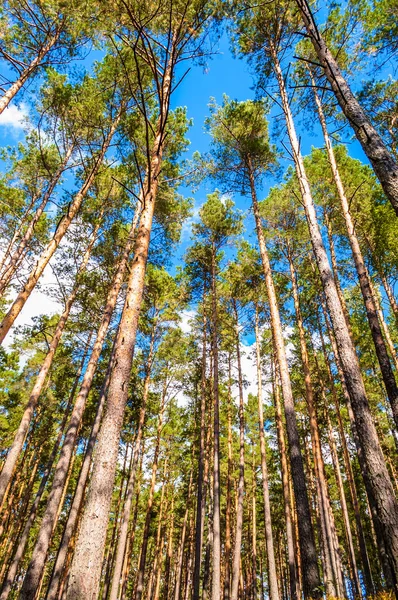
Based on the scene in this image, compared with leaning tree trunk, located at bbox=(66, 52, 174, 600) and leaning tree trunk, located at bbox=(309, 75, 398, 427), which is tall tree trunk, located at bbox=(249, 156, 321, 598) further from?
leaning tree trunk, located at bbox=(66, 52, 174, 600)

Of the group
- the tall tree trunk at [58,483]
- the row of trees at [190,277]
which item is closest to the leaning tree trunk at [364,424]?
the row of trees at [190,277]

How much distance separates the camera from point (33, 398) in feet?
28.8

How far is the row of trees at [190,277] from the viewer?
4.53 meters

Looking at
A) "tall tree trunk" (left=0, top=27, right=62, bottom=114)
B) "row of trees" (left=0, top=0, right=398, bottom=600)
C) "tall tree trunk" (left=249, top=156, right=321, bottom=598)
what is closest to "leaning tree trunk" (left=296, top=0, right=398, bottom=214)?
"row of trees" (left=0, top=0, right=398, bottom=600)

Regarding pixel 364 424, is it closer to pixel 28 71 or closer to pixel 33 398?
pixel 33 398

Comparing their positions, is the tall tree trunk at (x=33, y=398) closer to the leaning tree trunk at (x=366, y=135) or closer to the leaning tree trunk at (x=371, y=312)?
the leaning tree trunk at (x=371, y=312)

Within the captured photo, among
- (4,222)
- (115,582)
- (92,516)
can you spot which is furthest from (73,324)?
(92,516)

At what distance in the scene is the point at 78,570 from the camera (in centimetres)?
231

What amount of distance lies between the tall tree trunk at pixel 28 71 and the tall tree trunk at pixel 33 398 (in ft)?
15.1

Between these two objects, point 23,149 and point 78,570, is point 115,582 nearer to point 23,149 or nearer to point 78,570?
point 78,570

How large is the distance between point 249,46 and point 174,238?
6558mm

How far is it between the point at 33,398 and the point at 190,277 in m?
9.13

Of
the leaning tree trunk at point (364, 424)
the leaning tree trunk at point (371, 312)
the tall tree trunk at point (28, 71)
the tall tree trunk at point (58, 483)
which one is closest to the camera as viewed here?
the leaning tree trunk at point (364, 424)

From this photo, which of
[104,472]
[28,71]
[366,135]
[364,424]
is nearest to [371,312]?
[364,424]
